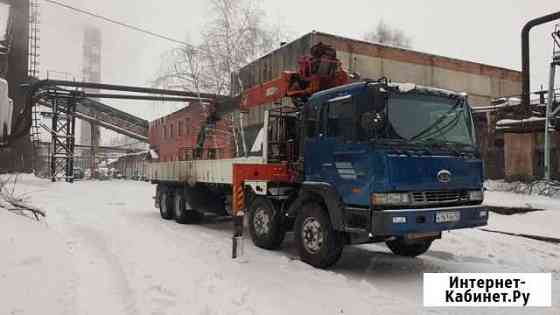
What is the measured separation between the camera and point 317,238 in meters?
6.87

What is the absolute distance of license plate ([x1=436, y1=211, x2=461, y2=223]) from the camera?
6.15 m

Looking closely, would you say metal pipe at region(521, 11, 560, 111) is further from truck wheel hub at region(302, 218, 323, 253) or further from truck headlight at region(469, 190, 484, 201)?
truck wheel hub at region(302, 218, 323, 253)

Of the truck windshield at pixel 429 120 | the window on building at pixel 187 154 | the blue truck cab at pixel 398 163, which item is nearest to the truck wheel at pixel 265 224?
the blue truck cab at pixel 398 163

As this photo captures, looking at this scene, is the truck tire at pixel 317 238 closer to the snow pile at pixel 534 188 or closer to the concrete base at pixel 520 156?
the snow pile at pixel 534 188

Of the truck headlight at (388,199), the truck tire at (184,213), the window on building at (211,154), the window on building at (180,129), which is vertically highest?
the window on building at (180,129)

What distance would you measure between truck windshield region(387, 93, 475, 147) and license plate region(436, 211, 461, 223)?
100cm

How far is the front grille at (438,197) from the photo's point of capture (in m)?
6.11

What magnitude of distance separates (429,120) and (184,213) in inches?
293

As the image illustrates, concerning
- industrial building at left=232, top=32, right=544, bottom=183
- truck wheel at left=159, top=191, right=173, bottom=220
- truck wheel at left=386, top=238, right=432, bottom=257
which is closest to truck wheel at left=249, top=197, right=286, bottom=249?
truck wheel at left=386, top=238, right=432, bottom=257

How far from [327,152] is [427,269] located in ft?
8.09

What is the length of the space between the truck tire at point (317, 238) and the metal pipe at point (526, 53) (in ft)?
52.0

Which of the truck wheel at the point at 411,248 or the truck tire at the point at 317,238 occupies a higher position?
the truck tire at the point at 317,238

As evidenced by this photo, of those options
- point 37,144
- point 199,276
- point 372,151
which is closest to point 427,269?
point 372,151

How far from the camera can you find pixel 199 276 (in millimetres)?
6125
